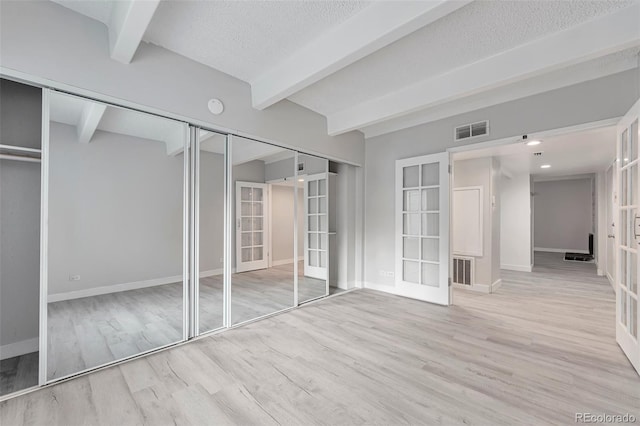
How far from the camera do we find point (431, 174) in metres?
4.11

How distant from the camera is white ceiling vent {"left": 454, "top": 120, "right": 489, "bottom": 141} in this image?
11.7 ft

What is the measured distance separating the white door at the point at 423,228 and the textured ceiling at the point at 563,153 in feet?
2.82

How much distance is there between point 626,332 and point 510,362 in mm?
1195

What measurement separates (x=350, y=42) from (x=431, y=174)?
8.30 ft

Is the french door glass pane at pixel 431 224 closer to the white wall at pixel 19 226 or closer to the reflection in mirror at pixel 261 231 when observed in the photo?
the reflection in mirror at pixel 261 231

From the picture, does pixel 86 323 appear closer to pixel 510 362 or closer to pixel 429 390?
pixel 429 390

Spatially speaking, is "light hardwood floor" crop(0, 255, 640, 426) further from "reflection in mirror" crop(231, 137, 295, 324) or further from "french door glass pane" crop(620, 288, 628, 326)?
"reflection in mirror" crop(231, 137, 295, 324)

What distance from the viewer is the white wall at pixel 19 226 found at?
226cm

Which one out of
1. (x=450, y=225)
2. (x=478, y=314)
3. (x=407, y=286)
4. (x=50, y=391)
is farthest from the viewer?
(x=407, y=286)

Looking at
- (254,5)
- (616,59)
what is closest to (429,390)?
(254,5)

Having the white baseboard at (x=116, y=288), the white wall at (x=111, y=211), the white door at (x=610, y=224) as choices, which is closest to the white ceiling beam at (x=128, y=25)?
the white wall at (x=111, y=211)

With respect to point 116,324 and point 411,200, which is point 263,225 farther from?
point 411,200

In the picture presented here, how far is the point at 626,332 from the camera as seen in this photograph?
2.49 m

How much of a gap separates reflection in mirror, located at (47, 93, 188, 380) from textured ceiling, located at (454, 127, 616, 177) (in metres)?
4.35
